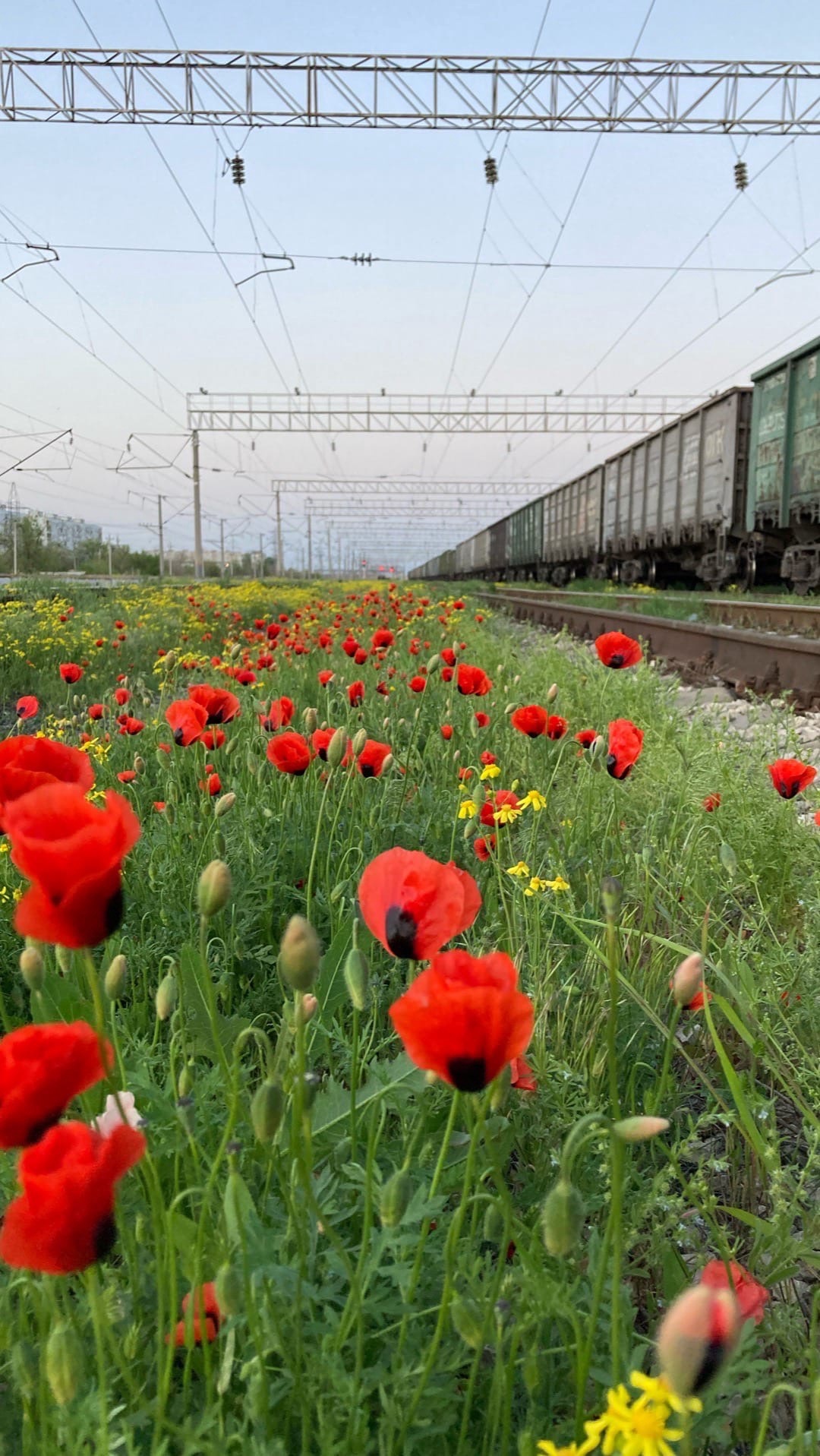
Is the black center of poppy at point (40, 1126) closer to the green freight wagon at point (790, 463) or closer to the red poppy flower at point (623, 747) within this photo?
the red poppy flower at point (623, 747)

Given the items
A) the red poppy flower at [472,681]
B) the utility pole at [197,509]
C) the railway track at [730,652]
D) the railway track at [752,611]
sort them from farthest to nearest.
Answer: the utility pole at [197,509]
the railway track at [752,611]
the railway track at [730,652]
the red poppy flower at [472,681]

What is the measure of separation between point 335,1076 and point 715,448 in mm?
13670

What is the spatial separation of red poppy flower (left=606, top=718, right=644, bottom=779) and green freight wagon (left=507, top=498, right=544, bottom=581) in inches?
1063

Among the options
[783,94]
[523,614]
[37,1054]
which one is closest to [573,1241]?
[37,1054]

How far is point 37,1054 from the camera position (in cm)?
57

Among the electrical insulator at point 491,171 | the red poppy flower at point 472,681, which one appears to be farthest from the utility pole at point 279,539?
the red poppy flower at point 472,681

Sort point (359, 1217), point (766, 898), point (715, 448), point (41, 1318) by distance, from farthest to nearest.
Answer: point (715, 448) → point (766, 898) → point (359, 1217) → point (41, 1318)

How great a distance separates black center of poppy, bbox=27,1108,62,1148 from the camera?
1.98 feet

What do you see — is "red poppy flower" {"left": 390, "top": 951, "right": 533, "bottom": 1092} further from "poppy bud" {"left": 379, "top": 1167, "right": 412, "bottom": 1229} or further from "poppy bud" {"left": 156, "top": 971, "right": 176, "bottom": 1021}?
"poppy bud" {"left": 156, "top": 971, "right": 176, "bottom": 1021}

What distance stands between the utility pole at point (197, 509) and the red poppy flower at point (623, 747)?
29.5 metres

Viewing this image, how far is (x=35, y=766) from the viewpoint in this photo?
0.82 metres

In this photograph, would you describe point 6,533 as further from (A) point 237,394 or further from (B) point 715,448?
(B) point 715,448

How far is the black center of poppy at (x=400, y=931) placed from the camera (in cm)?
79

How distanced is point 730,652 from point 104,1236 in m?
6.46
